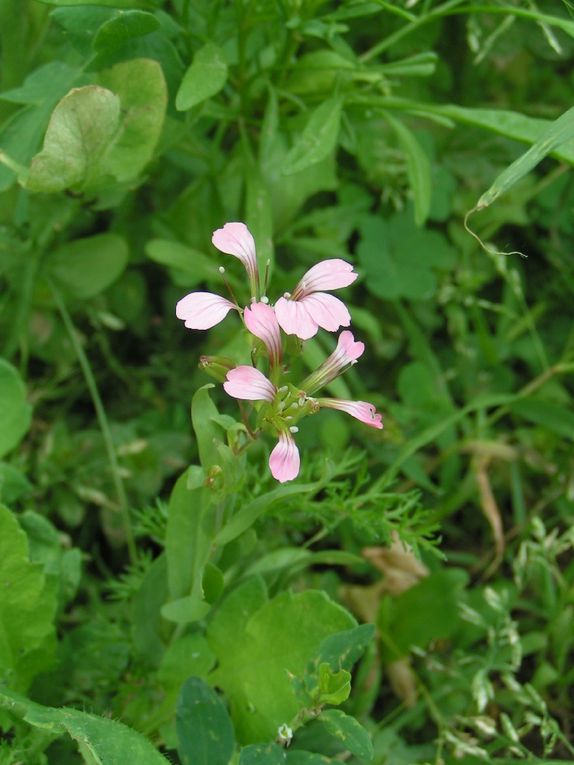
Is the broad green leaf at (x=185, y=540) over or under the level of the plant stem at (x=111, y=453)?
over

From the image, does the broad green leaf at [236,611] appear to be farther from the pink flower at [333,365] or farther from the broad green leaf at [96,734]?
the pink flower at [333,365]

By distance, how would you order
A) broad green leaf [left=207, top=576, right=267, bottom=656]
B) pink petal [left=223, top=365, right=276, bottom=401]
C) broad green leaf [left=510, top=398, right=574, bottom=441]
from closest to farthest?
pink petal [left=223, top=365, right=276, bottom=401]
broad green leaf [left=207, top=576, right=267, bottom=656]
broad green leaf [left=510, top=398, right=574, bottom=441]

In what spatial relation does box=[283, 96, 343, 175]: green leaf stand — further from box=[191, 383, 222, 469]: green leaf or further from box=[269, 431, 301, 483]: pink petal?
box=[269, 431, 301, 483]: pink petal

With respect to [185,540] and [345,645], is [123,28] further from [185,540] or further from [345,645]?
[345,645]

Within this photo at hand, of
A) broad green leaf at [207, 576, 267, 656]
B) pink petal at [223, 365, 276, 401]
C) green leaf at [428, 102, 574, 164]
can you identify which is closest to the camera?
pink petal at [223, 365, 276, 401]

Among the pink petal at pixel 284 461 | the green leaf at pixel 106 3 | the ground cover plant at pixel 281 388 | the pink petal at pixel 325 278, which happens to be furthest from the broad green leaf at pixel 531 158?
the green leaf at pixel 106 3

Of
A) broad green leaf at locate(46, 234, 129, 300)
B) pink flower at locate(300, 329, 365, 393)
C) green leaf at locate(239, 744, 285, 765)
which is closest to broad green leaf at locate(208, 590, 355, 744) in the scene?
green leaf at locate(239, 744, 285, 765)

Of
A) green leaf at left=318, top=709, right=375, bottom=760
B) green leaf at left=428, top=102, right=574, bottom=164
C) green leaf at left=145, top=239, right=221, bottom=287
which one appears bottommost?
green leaf at left=318, top=709, right=375, bottom=760
